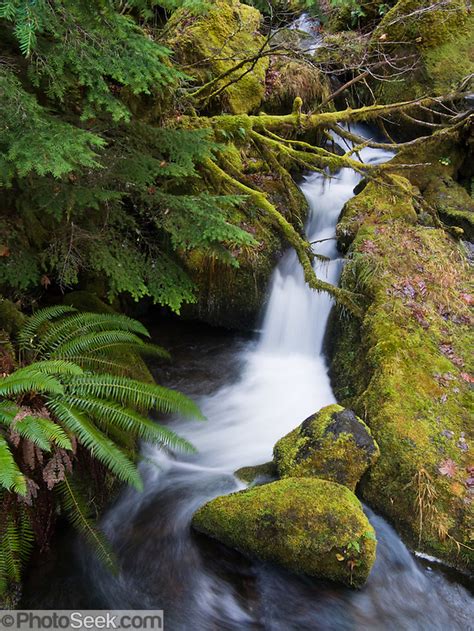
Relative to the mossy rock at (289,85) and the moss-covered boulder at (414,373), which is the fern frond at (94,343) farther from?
the mossy rock at (289,85)

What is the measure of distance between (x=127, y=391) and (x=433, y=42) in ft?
30.5

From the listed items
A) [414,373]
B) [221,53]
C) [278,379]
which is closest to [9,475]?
[414,373]

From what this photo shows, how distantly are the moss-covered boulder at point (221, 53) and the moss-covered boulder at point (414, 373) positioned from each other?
288 cm

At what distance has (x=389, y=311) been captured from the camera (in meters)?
5.17

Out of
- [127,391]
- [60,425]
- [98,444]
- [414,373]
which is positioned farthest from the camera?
[414,373]

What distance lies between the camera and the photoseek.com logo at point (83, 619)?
3041mm

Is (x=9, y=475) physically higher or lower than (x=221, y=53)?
lower

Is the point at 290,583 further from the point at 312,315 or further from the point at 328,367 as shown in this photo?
the point at 312,315

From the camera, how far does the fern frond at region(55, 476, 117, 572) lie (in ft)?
10.4

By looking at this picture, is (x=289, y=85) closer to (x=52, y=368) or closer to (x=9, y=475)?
(x=52, y=368)

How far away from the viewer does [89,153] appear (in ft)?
9.18

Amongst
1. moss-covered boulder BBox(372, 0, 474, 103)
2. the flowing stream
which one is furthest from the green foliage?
moss-covered boulder BBox(372, 0, 474, 103)

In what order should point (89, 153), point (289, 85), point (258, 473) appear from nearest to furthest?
point (89, 153), point (258, 473), point (289, 85)

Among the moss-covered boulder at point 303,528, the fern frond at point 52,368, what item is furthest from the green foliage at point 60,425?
the moss-covered boulder at point 303,528
